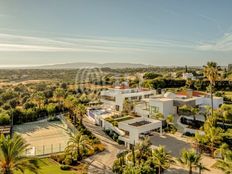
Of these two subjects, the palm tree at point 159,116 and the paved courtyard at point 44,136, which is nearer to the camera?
the paved courtyard at point 44,136

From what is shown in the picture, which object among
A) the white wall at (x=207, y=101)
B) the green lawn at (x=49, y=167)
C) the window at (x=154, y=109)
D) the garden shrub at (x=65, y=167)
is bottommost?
the green lawn at (x=49, y=167)

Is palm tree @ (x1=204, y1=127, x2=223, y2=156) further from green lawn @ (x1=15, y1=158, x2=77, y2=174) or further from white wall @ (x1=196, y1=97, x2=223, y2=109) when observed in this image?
green lawn @ (x1=15, y1=158, x2=77, y2=174)

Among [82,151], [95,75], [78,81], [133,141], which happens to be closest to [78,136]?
[82,151]

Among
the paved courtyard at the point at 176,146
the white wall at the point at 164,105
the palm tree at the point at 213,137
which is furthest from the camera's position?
the white wall at the point at 164,105

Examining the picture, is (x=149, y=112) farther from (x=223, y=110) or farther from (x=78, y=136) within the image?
(x=78, y=136)

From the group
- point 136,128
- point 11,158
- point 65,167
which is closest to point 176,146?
point 136,128

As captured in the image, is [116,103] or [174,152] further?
[116,103]

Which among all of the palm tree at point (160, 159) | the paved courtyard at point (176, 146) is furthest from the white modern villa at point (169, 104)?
the palm tree at point (160, 159)

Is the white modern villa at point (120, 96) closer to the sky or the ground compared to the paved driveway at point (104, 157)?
closer to the sky

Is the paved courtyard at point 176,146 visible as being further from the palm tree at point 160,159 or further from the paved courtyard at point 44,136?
the paved courtyard at point 44,136
